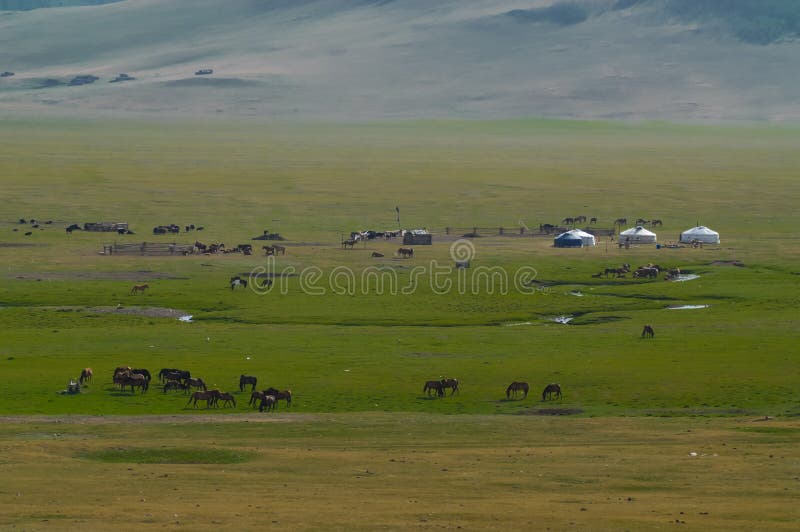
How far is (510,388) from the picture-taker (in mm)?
39219

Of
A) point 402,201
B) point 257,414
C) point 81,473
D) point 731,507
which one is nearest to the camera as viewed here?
point 731,507

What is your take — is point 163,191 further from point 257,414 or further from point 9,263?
point 257,414

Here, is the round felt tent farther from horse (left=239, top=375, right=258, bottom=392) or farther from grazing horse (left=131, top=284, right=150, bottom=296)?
horse (left=239, top=375, right=258, bottom=392)

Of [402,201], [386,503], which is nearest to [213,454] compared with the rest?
[386,503]

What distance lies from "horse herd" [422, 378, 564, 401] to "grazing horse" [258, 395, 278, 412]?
14.6 feet

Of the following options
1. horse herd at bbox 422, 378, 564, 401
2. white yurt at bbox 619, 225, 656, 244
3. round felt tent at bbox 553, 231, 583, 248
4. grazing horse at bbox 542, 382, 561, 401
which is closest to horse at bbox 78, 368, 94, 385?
horse herd at bbox 422, 378, 564, 401

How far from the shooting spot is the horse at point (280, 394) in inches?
1496

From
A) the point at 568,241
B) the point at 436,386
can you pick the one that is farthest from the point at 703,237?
the point at 436,386

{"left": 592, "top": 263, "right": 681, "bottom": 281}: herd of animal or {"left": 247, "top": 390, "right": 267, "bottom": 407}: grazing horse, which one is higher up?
{"left": 592, "top": 263, "right": 681, "bottom": 281}: herd of animal

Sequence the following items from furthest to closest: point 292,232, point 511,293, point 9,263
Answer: point 292,232, point 9,263, point 511,293

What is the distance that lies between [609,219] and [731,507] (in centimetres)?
7639

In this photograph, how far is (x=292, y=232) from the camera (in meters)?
88.6

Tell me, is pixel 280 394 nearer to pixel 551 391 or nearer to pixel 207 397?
pixel 207 397

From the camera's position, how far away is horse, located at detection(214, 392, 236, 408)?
3778 cm
